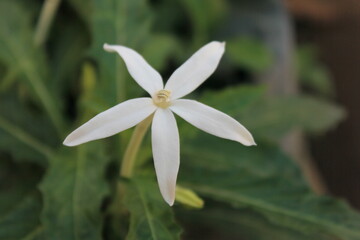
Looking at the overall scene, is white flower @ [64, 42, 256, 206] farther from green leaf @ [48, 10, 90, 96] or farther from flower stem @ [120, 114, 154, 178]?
green leaf @ [48, 10, 90, 96]

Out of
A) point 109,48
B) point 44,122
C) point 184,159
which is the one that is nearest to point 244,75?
point 184,159

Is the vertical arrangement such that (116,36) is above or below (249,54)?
below

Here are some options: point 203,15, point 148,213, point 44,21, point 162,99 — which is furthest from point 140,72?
point 203,15

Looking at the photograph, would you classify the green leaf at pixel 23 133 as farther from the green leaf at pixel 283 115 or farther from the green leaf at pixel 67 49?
Answer: the green leaf at pixel 283 115

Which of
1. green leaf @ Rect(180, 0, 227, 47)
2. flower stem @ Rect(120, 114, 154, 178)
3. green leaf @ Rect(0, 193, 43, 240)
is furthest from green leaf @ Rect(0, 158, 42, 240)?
green leaf @ Rect(180, 0, 227, 47)

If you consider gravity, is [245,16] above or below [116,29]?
above

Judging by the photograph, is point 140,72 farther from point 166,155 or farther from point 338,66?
point 338,66

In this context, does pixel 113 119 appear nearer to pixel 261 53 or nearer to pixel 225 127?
pixel 225 127
